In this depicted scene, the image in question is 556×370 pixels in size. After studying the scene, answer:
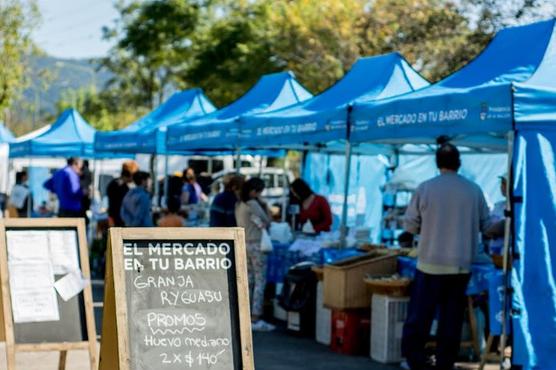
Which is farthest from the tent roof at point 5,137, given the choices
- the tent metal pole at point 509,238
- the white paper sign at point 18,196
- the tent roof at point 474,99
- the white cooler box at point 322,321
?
the tent metal pole at point 509,238

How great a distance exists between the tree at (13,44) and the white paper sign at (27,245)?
104 feet

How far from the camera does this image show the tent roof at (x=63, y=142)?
22.8m

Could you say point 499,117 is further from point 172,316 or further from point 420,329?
point 172,316

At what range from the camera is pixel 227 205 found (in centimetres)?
1227

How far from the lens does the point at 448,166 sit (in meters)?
9.06

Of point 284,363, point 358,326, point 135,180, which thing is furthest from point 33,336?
point 135,180

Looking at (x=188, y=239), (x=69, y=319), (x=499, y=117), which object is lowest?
(x=69, y=319)

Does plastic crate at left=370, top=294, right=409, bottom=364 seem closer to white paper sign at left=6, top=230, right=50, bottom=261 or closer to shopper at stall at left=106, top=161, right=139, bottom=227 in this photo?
white paper sign at left=6, top=230, right=50, bottom=261

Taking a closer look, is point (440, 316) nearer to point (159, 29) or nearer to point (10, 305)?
point (10, 305)

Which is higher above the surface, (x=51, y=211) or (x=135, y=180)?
(x=135, y=180)

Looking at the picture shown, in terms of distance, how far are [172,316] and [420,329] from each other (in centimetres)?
370

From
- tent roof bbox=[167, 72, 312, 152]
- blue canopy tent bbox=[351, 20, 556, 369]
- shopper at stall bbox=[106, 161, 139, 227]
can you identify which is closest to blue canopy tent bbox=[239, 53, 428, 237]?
tent roof bbox=[167, 72, 312, 152]

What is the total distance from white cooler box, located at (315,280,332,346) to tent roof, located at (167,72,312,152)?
10.1ft

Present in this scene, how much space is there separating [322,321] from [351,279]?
3.17 ft
